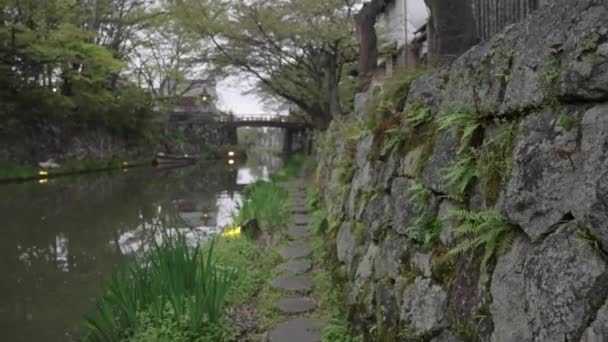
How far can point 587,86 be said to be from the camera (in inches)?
61.7

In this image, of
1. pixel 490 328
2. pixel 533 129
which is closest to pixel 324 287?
pixel 490 328

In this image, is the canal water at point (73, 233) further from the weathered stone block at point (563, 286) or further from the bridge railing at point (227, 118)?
the bridge railing at point (227, 118)

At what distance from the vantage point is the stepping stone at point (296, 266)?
533 cm

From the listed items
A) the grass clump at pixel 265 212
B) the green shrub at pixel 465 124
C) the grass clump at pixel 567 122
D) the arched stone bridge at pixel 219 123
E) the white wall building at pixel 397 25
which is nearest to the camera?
the grass clump at pixel 567 122

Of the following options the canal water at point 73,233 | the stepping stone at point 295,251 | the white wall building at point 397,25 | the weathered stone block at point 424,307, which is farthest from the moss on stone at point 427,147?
the white wall building at point 397,25

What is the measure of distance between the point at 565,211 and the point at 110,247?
8110 mm

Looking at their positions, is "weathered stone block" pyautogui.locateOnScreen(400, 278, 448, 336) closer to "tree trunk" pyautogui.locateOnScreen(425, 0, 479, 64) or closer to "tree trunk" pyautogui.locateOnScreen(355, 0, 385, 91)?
"tree trunk" pyautogui.locateOnScreen(425, 0, 479, 64)

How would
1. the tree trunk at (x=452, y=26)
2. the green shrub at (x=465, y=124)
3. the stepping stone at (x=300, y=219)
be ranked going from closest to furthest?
the green shrub at (x=465, y=124), the tree trunk at (x=452, y=26), the stepping stone at (x=300, y=219)

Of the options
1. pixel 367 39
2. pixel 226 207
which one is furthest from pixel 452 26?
pixel 226 207

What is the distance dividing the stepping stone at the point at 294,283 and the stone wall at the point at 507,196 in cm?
145

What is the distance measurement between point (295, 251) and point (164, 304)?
8.64 feet

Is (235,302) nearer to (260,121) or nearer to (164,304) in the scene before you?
(164,304)

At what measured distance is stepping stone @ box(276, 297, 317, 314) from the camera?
423 cm

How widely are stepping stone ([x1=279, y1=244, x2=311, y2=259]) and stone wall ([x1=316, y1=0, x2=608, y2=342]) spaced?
2.62 m
